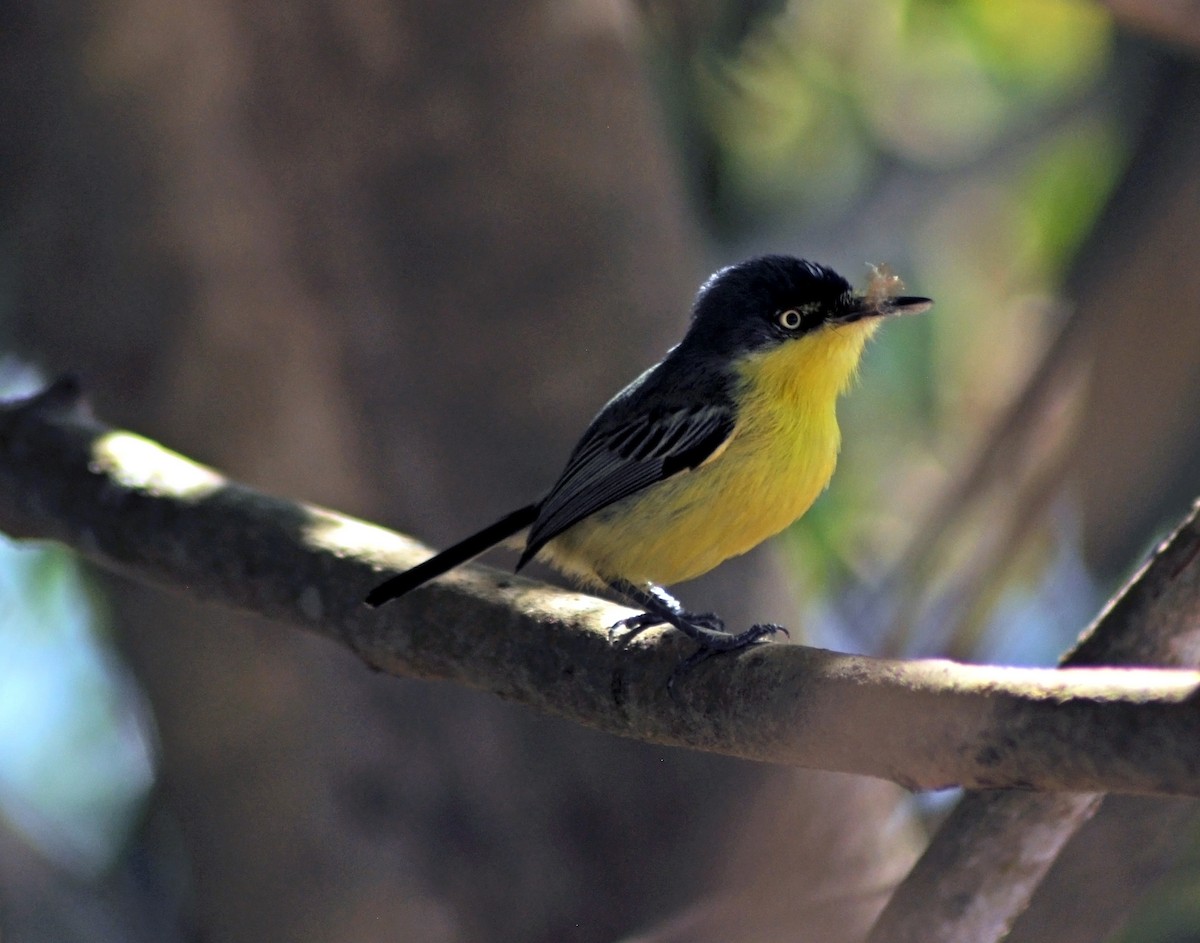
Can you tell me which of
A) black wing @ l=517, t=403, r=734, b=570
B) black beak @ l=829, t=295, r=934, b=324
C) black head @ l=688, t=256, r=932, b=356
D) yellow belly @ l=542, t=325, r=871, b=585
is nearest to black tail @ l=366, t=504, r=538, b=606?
black wing @ l=517, t=403, r=734, b=570

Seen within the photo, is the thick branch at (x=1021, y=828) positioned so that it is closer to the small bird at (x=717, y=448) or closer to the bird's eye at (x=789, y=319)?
the small bird at (x=717, y=448)

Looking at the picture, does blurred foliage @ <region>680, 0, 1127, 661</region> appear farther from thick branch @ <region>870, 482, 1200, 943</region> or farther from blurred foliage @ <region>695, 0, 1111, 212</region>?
thick branch @ <region>870, 482, 1200, 943</region>

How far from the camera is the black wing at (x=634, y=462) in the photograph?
3760 millimetres

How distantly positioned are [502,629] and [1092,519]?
2001mm

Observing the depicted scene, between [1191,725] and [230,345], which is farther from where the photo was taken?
[230,345]

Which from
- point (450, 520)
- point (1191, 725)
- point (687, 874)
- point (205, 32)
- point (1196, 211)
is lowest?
point (687, 874)

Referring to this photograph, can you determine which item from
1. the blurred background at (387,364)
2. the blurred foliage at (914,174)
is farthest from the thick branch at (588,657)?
the blurred foliage at (914,174)

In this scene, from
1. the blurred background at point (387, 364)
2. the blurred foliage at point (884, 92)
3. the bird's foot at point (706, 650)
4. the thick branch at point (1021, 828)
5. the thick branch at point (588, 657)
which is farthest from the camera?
the blurred foliage at point (884, 92)

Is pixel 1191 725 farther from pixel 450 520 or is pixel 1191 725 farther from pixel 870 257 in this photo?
pixel 870 257

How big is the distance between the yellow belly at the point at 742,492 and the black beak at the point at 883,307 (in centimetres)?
4

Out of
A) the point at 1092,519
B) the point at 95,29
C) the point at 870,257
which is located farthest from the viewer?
the point at 870,257

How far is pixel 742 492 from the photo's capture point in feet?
12.1

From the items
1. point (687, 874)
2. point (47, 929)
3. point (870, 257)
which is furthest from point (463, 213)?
point (47, 929)

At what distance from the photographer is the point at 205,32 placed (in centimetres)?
584
